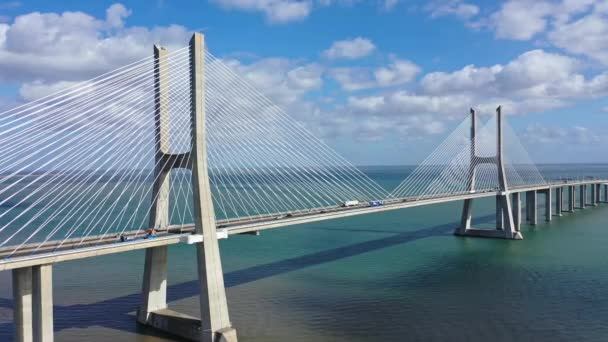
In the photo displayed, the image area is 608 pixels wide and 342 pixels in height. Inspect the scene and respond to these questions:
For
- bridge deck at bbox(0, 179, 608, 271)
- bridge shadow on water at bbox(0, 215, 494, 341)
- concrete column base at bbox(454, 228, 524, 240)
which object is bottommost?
concrete column base at bbox(454, 228, 524, 240)

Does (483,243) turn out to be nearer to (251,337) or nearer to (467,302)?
(467,302)

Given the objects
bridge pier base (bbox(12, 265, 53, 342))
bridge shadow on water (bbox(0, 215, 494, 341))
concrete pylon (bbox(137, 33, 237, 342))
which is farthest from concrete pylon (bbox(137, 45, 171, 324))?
bridge pier base (bbox(12, 265, 53, 342))

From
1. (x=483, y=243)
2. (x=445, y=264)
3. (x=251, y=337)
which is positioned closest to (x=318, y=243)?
(x=445, y=264)

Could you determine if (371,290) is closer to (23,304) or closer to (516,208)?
(23,304)

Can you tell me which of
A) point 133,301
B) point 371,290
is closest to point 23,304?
point 133,301

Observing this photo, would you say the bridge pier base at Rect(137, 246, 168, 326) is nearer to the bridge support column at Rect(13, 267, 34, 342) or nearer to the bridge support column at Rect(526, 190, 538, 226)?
the bridge support column at Rect(13, 267, 34, 342)

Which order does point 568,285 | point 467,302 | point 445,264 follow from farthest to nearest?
point 445,264 < point 568,285 < point 467,302
